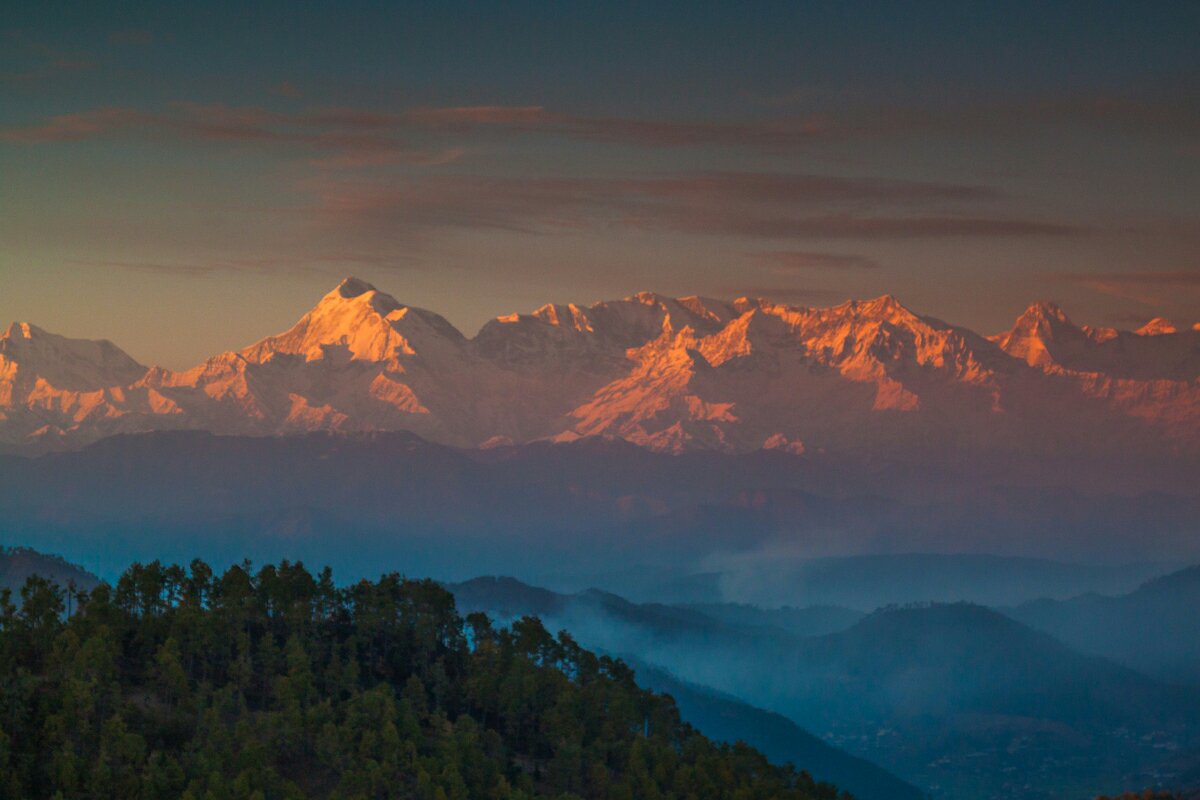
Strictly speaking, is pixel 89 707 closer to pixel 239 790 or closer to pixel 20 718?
pixel 20 718

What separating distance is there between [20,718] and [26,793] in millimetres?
12615

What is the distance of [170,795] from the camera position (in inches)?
7539

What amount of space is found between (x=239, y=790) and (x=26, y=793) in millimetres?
22319

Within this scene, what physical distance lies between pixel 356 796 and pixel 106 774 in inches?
1069

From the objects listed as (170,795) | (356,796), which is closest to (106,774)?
(170,795)

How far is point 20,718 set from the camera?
197500 mm

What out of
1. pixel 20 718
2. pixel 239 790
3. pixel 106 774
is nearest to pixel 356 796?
pixel 239 790

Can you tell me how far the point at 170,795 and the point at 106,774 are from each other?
777 centimetres

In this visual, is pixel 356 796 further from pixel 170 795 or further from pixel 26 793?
pixel 26 793

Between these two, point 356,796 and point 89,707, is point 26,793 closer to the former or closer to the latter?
point 89,707

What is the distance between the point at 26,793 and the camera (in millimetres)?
187250

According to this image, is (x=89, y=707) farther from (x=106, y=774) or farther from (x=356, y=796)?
(x=356, y=796)

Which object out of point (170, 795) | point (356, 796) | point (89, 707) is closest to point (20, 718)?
point (89, 707)

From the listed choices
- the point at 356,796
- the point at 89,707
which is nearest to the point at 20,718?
the point at 89,707
